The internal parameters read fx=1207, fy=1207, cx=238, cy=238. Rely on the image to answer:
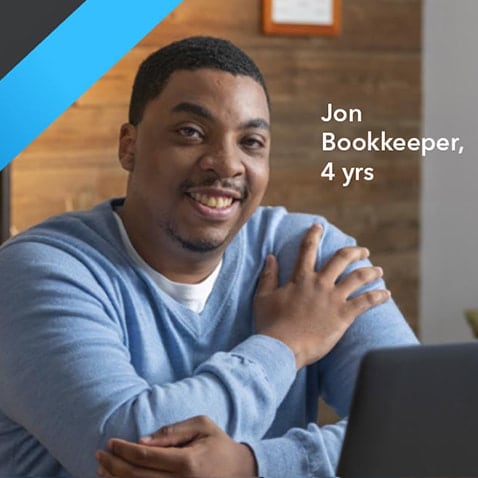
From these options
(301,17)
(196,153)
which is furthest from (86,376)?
(301,17)

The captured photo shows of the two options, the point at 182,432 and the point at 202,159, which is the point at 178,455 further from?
the point at 202,159

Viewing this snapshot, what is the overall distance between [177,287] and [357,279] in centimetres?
28

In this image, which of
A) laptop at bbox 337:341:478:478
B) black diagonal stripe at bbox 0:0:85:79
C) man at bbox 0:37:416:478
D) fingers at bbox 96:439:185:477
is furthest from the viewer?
black diagonal stripe at bbox 0:0:85:79

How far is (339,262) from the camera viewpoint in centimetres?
189

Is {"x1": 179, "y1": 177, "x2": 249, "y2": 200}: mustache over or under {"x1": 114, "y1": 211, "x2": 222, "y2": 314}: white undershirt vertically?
over

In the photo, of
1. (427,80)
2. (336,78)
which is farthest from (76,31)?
(427,80)

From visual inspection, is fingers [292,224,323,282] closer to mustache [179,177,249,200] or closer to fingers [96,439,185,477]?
mustache [179,177,249,200]

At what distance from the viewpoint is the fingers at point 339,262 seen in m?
1.87

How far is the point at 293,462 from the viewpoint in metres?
1.61

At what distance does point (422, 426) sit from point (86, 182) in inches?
116

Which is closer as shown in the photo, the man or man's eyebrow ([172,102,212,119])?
the man

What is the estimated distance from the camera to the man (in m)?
1.57

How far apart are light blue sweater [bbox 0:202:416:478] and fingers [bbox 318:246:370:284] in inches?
1.3

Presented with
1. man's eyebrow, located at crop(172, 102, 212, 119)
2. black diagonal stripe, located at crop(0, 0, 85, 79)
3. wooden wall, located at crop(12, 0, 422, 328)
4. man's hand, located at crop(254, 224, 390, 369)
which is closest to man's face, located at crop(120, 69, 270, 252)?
man's eyebrow, located at crop(172, 102, 212, 119)
